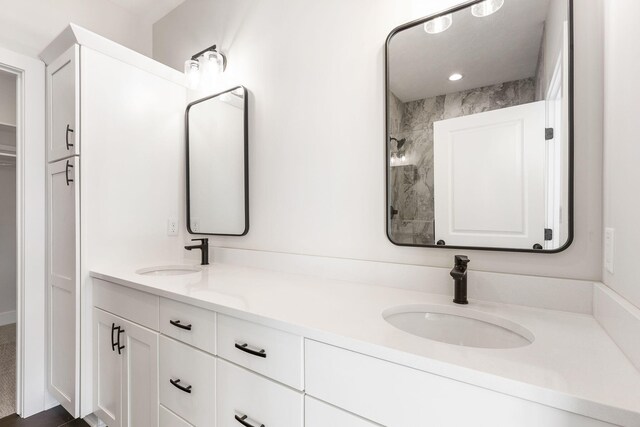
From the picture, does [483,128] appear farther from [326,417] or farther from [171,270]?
[171,270]

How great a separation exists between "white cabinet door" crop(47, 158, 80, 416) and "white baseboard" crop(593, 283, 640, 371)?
2.12 m

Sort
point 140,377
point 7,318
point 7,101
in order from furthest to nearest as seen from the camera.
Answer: point 7,318
point 7,101
point 140,377

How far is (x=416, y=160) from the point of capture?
4.13ft

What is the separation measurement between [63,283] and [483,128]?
2.20 meters

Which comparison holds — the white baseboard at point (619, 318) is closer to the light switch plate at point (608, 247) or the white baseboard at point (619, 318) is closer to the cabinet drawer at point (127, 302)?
the light switch plate at point (608, 247)

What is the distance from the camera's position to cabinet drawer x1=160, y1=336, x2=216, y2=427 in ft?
3.58

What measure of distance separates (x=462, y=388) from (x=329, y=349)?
0.32 m

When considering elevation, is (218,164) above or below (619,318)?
above

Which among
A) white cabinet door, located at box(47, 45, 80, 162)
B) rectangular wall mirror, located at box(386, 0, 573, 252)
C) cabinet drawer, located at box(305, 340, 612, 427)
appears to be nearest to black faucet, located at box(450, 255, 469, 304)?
rectangular wall mirror, located at box(386, 0, 573, 252)

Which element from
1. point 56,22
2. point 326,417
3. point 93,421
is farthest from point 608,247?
point 56,22

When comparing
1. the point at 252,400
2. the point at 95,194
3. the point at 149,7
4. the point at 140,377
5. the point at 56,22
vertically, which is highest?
the point at 149,7

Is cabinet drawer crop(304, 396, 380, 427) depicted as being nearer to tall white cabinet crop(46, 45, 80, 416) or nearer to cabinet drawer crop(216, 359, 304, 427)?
cabinet drawer crop(216, 359, 304, 427)

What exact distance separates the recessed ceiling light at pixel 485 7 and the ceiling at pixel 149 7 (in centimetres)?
206

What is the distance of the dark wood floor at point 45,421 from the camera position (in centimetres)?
171
